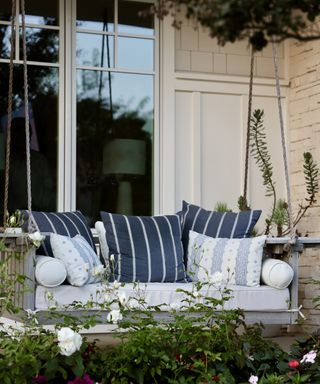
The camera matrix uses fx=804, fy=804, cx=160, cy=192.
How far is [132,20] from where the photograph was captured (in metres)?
6.07

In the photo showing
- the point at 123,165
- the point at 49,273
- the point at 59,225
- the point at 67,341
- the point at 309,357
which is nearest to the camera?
the point at 67,341

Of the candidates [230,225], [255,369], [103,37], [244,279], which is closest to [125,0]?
[103,37]

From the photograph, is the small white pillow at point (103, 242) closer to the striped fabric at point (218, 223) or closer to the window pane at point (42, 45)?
the striped fabric at point (218, 223)

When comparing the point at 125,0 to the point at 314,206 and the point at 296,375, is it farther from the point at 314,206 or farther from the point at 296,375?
the point at 296,375

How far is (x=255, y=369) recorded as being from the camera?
10.3 feet

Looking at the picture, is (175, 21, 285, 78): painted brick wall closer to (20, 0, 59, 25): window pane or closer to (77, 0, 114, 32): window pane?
(77, 0, 114, 32): window pane

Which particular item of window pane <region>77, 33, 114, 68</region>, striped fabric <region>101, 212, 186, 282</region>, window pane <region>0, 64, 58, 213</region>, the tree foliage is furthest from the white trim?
the tree foliage

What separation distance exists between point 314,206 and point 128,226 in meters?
1.95

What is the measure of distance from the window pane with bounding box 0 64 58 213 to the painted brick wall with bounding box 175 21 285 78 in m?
1.03

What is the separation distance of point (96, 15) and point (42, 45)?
1.55ft

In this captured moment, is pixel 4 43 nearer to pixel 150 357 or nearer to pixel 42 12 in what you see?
pixel 42 12

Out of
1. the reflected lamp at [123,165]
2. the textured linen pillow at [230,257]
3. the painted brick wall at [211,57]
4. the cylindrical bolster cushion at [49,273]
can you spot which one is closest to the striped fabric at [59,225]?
the cylindrical bolster cushion at [49,273]

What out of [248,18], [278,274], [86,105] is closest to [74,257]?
[278,274]

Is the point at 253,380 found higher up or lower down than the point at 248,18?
lower down
